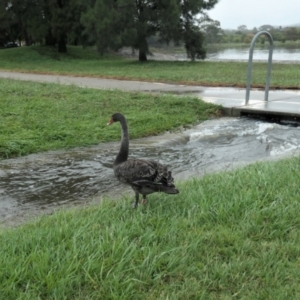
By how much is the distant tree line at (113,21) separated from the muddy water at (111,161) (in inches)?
775

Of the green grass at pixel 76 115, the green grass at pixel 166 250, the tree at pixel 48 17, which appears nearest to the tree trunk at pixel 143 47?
the tree at pixel 48 17

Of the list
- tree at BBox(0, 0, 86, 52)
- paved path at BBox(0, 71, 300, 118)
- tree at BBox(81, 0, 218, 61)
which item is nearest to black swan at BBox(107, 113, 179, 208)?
paved path at BBox(0, 71, 300, 118)

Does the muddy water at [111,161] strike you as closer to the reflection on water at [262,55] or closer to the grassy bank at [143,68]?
the grassy bank at [143,68]

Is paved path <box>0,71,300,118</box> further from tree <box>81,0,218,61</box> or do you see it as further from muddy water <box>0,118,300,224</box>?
tree <box>81,0,218,61</box>

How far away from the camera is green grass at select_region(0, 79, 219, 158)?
8047mm

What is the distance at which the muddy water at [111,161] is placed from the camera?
221 inches

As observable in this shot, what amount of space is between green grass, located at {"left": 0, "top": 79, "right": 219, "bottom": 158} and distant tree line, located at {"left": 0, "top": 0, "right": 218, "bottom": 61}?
16.1 metres

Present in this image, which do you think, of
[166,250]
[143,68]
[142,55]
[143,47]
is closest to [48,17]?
[142,55]

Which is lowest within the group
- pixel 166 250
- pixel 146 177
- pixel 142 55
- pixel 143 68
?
pixel 143 68

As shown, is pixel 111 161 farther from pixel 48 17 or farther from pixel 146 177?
pixel 48 17

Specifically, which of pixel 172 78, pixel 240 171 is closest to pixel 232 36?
pixel 172 78

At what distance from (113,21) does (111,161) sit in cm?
2246

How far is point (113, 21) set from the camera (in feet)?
92.7

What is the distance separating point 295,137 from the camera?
29.5 feet
